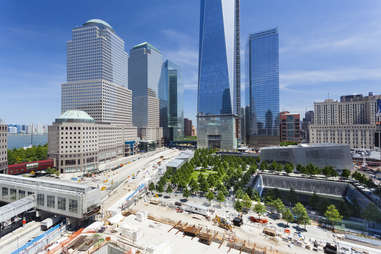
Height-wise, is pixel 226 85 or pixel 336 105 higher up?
pixel 226 85

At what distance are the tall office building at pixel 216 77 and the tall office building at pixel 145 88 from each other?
49.2 metres

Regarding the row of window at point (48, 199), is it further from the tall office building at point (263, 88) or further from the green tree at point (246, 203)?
the tall office building at point (263, 88)

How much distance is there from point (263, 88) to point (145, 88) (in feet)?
359

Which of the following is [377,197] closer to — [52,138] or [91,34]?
[52,138]

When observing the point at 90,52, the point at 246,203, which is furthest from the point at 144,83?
the point at 246,203

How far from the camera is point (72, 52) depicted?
389 ft

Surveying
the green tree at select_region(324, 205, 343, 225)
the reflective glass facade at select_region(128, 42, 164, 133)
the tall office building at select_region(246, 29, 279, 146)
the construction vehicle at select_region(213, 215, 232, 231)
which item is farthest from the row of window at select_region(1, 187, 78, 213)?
the tall office building at select_region(246, 29, 279, 146)

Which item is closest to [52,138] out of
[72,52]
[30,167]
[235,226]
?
[30,167]

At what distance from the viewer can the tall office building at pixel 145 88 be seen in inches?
6511

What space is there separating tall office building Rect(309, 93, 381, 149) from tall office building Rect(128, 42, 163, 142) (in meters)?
137

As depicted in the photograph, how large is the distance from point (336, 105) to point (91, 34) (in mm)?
199919

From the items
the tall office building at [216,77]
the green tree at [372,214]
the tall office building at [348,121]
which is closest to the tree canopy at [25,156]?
the tall office building at [216,77]

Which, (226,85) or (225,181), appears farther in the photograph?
(226,85)

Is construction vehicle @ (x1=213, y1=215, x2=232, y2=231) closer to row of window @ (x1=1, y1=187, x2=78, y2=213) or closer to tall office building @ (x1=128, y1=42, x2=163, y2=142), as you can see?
row of window @ (x1=1, y1=187, x2=78, y2=213)
